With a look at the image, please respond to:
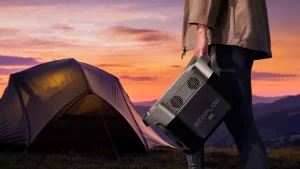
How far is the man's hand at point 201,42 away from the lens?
3.61 meters

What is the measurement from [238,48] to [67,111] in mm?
8485

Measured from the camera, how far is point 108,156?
1121 cm

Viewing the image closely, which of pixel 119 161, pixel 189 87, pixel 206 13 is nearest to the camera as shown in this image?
pixel 189 87

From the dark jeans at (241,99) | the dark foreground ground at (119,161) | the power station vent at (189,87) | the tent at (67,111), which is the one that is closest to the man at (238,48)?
the dark jeans at (241,99)

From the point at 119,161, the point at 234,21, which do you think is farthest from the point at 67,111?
the point at 234,21

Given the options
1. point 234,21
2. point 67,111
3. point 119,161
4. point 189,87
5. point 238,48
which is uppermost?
point 234,21

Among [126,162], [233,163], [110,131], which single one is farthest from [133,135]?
[233,163]

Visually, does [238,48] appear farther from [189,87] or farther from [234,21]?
[189,87]

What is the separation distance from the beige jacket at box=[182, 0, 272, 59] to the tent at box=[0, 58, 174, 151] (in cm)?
772

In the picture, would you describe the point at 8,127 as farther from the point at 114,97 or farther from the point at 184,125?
the point at 184,125

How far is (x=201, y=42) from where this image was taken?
3.62m

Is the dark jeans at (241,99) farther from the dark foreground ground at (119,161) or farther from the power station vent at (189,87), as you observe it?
the dark foreground ground at (119,161)

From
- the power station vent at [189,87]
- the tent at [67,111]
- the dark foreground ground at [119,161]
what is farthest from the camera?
the tent at [67,111]

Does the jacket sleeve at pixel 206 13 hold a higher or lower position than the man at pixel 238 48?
higher
